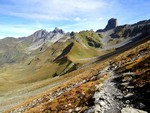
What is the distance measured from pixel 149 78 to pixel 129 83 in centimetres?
276

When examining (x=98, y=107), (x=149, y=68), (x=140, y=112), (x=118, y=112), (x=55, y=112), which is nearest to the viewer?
(x=140, y=112)

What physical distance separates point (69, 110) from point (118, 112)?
26.6ft

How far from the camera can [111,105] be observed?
22.6 metres

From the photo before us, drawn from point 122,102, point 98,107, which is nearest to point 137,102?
point 122,102

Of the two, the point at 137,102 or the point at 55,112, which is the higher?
the point at 137,102

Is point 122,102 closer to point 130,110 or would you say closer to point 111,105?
point 111,105

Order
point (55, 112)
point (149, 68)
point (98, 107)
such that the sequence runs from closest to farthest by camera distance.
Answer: point (98, 107), point (55, 112), point (149, 68)

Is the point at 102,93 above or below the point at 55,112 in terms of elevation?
above

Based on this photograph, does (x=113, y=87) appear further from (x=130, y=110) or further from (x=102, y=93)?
(x=130, y=110)

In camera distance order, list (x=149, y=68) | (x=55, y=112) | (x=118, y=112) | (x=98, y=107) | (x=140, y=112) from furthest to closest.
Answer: (x=149, y=68)
(x=55, y=112)
(x=98, y=107)
(x=118, y=112)
(x=140, y=112)

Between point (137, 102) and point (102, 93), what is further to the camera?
point (102, 93)

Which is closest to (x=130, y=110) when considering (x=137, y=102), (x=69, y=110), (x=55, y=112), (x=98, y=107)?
(x=137, y=102)

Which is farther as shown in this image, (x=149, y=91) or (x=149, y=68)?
(x=149, y=68)

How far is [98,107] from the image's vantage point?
22.0 metres
